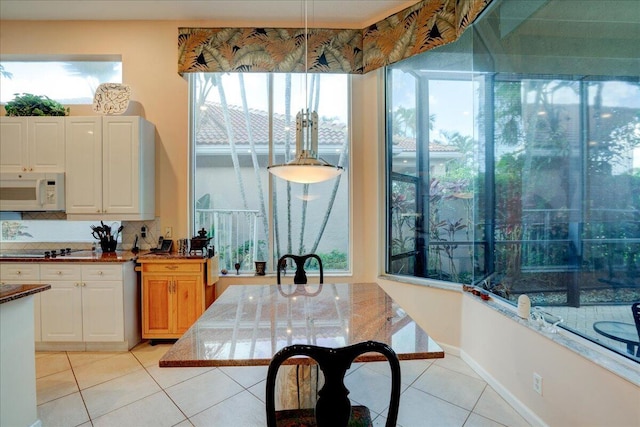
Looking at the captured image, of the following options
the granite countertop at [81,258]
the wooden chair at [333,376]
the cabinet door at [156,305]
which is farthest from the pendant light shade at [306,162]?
the granite countertop at [81,258]

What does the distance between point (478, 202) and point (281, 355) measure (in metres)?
2.48

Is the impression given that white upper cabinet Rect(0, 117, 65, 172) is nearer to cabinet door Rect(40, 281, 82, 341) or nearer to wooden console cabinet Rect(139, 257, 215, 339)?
cabinet door Rect(40, 281, 82, 341)

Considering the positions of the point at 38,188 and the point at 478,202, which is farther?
the point at 38,188

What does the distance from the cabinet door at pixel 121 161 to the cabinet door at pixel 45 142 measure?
1.44 feet

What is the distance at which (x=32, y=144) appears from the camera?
3.14 meters

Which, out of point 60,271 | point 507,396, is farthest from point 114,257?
point 507,396

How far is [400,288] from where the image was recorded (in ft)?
10.6

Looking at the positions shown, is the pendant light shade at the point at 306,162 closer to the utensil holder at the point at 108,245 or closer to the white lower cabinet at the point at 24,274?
the utensil holder at the point at 108,245

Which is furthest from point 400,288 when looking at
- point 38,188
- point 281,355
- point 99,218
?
point 38,188

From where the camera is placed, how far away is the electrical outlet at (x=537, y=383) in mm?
1912

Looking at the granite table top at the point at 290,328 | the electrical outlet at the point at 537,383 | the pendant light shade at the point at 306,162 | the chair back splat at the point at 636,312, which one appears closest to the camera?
the granite table top at the point at 290,328

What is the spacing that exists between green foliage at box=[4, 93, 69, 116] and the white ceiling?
3.17 ft

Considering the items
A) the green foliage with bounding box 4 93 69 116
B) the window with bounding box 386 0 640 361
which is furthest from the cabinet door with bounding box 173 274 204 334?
the green foliage with bounding box 4 93 69 116

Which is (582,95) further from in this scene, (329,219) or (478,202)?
(329,219)
